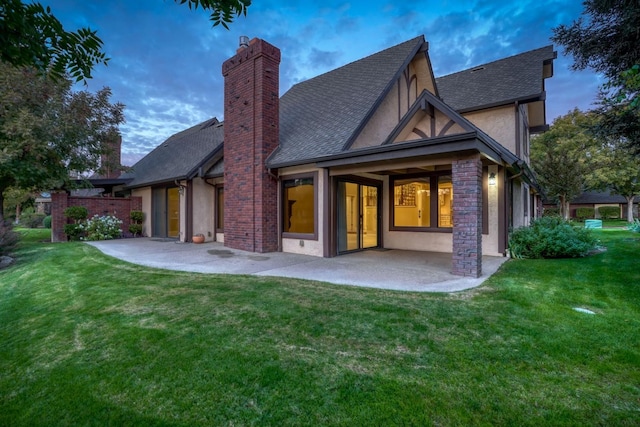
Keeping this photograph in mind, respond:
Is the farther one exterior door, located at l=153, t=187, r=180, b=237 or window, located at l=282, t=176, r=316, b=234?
exterior door, located at l=153, t=187, r=180, b=237

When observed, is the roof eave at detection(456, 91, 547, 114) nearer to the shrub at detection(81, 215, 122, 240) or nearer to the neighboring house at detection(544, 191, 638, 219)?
the shrub at detection(81, 215, 122, 240)

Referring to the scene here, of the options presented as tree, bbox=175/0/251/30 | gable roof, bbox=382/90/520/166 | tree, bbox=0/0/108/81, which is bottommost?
tree, bbox=0/0/108/81

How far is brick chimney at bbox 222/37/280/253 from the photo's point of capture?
9695mm

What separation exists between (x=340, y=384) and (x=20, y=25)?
3.17 metres

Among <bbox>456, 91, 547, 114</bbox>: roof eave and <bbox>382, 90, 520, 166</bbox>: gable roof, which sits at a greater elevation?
<bbox>456, 91, 547, 114</bbox>: roof eave

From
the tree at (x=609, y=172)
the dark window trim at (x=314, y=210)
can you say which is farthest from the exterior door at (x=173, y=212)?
the tree at (x=609, y=172)

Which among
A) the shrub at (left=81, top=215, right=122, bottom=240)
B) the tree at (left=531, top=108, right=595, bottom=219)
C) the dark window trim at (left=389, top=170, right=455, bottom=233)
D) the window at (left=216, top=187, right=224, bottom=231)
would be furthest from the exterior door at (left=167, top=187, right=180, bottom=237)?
the tree at (left=531, top=108, right=595, bottom=219)

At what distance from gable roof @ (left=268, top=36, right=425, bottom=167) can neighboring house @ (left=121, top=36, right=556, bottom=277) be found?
0.06m

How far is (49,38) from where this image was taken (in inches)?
83.4

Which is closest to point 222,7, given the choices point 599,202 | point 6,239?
point 6,239

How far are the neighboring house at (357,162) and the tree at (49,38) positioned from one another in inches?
208

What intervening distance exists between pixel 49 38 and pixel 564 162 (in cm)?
2848

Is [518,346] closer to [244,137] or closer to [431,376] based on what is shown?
[431,376]

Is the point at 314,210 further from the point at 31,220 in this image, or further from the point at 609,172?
the point at 609,172
